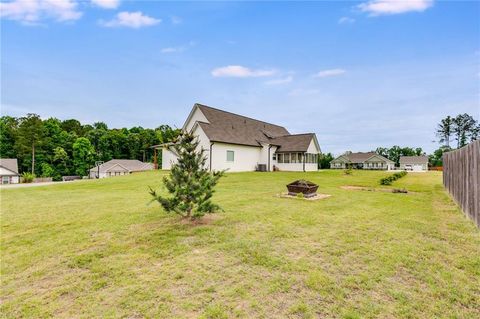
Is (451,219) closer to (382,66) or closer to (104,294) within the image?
(104,294)

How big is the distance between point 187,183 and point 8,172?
180ft

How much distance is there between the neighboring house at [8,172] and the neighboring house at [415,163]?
79121mm

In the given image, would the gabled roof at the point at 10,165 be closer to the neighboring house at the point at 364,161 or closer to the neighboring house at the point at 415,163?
the neighboring house at the point at 364,161

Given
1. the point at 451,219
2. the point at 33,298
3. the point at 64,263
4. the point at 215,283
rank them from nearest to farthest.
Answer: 1. the point at 33,298
2. the point at 215,283
3. the point at 64,263
4. the point at 451,219

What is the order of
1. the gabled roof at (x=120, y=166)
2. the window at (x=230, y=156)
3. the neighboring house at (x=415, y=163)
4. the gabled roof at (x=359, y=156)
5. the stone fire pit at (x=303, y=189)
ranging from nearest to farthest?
the stone fire pit at (x=303, y=189), the window at (x=230, y=156), the gabled roof at (x=120, y=166), the neighboring house at (x=415, y=163), the gabled roof at (x=359, y=156)

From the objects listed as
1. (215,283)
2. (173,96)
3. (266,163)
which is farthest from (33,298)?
(173,96)

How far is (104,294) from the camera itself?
3.11 metres

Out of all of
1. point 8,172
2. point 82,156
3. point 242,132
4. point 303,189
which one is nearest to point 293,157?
point 242,132

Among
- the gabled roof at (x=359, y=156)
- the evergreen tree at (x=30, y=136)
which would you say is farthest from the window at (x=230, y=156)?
the gabled roof at (x=359, y=156)

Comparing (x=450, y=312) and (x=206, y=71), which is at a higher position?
(x=206, y=71)

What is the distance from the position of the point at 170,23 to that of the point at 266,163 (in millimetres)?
16765

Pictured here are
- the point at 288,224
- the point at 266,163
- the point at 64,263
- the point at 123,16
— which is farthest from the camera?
the point at 266,163

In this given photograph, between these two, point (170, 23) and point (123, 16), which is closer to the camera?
point (123, 16)

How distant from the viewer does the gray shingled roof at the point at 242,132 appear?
908 inches
